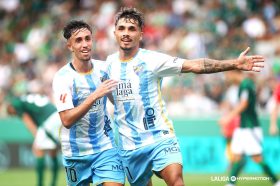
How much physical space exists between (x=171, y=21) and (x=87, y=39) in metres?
11.9

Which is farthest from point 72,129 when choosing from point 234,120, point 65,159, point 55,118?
point 234,120

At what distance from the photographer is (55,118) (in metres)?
13.9

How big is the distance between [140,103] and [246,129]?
526 cm

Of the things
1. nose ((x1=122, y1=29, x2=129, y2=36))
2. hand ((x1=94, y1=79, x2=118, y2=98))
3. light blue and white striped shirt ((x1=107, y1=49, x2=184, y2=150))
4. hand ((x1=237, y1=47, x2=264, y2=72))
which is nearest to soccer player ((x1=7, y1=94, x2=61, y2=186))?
light blue and white striped shirt ((x1=107, y1=49, x2=184, y2=150))

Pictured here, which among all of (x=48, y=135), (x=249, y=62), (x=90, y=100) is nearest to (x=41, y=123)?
(x=48, y=135)

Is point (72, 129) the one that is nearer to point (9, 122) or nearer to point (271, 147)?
point (271, 147)

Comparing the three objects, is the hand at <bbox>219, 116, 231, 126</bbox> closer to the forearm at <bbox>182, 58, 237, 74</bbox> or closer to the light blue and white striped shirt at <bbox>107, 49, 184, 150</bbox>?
the light blue and white striped shirt at <bbox>107, 49, 184, 150</bbox>

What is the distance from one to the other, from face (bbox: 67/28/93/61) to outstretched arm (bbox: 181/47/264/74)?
1102 millimetres

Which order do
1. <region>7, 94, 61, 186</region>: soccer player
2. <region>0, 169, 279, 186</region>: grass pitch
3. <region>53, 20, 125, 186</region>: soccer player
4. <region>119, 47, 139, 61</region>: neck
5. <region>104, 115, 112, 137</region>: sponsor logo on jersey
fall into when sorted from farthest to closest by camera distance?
<region>0, 169, 279, 186</region>: grass pitch
<region>7, 94, 61, 186</region>: soccer player
<region>104, 115, 112, 137</region>: sponsor logo on jersey
<region>119, 47, 139, 61</region>: neck
<region>53, 20, 125, 186</region>: soccer player

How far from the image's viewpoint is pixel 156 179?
15.0 m

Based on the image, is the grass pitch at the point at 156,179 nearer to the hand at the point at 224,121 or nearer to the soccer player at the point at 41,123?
the hand at the point at 224,121

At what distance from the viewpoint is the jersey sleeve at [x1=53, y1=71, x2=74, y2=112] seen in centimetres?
818

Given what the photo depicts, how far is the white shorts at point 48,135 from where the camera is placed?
1366 cm

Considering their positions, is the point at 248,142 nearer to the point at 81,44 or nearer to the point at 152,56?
the point at 152,56
